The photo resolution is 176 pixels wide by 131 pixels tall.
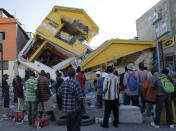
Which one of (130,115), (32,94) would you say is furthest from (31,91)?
(130,115)

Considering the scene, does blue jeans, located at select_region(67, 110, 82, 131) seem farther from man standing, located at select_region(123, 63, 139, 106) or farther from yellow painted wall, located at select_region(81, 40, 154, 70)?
yellow painted wall, located at select_region(81, 40, 154, 70)

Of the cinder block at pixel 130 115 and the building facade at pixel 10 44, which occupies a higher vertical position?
the building facade at pixel 10 44

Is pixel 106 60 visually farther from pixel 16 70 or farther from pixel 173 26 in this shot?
pixel 16 70

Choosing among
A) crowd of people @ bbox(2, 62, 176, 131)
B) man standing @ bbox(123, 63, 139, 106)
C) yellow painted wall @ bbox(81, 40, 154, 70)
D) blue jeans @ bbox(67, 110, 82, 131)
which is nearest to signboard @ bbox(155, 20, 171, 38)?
yellow painted wall @ bbox(81, 40, 154, 70)

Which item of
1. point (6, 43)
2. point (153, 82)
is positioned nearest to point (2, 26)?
point (6, 43)

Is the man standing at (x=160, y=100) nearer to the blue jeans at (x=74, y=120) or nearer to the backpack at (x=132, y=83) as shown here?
the backpack at (x=132, y=83)

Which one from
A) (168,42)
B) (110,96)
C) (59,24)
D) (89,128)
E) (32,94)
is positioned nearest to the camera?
(110,96)

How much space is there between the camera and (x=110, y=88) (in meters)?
4.14

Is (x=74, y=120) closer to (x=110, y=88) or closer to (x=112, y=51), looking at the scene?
(x=110, y=88)

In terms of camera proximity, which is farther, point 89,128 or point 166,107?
point 89,128

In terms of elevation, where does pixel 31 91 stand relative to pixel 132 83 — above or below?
below

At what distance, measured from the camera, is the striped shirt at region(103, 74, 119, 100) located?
411cm

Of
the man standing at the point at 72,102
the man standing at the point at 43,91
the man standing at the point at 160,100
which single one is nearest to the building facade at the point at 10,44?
the man standing at the point at 43,91

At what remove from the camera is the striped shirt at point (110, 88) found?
4105 millimetres
